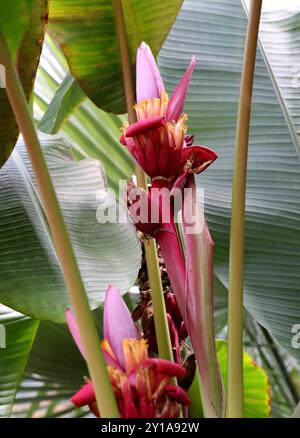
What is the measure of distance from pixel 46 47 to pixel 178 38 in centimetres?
58

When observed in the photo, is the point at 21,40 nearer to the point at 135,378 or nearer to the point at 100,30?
the point at 100,30

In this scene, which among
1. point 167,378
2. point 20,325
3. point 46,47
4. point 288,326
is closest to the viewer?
point 167,378

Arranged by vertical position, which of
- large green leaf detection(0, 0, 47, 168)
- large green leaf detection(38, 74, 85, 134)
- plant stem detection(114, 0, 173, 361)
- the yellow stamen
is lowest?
the yellow stamen

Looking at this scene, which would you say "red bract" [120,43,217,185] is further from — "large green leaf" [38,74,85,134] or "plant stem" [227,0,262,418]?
"large green leaf" [38,74,85,134]

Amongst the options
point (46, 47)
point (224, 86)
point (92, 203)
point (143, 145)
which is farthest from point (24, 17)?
point (46, 47)

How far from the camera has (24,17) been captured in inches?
20.8

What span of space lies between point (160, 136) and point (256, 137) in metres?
0.31

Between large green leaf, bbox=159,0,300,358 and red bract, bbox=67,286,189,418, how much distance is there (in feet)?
0.80

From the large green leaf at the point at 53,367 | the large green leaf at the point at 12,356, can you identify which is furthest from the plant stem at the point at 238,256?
the large green leaf at the point at 53,367

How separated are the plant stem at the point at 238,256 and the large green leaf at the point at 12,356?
1.19 ft

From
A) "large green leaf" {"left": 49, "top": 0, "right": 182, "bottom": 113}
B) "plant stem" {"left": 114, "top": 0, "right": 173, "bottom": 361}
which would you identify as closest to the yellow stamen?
"plant stem" {"left": 114, "top": 0, "right": 173, "bottom": 361}

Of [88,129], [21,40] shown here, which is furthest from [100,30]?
[88,129]

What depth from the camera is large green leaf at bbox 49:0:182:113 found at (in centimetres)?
69

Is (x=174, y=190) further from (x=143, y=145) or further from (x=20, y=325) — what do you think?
(x=20, y=325)
